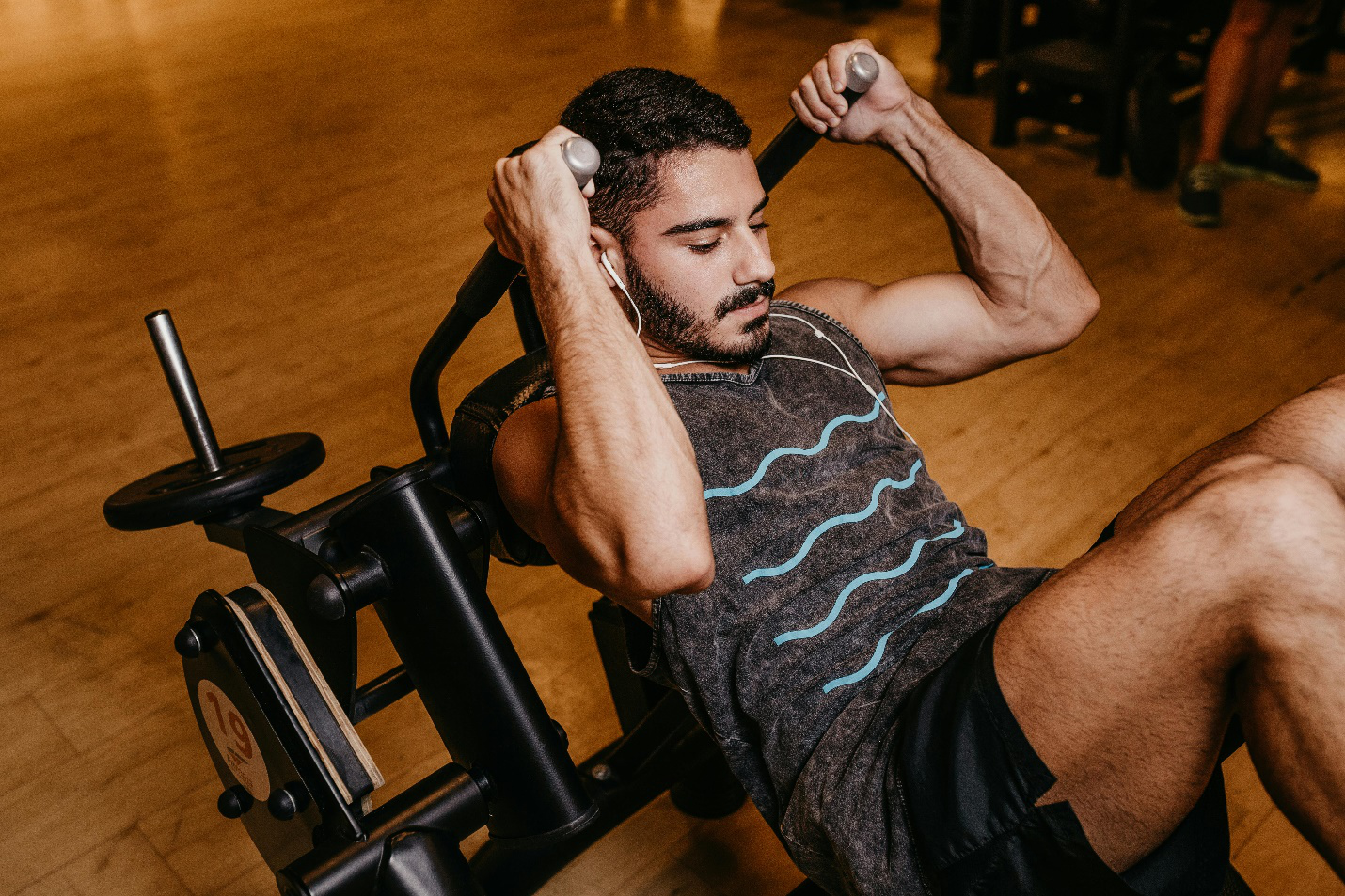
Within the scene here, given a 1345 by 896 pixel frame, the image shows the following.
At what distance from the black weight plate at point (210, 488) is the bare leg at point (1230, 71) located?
3107 mm

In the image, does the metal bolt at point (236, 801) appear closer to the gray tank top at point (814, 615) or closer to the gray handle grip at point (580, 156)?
the gray tank top at point (814, 615)

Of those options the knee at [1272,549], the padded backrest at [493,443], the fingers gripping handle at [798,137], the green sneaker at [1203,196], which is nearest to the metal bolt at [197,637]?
the padded backrest at [493,443]

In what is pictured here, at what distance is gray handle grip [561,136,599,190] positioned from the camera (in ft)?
3.45

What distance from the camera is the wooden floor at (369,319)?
5.69ft

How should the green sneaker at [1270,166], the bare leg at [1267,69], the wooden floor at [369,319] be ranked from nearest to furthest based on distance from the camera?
the wooden floor at [369,319]
the bare leg at [1267,69]
the green sneaker at [1270,166]

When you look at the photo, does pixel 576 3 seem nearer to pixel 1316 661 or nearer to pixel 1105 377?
pixel 1105 377

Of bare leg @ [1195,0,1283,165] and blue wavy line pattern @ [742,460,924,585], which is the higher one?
blue wavy line pattern @ [742,460,924,585]

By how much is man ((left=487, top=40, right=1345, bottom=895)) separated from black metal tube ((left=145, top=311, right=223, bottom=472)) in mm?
321

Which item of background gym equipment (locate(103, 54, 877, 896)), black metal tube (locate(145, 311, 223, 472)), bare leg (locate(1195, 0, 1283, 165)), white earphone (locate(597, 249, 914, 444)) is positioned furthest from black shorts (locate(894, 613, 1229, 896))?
bare leg (locate(1195, 0, 1283, 165))

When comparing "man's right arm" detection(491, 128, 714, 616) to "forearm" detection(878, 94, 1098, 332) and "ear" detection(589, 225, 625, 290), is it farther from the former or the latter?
"forearm" detection(878, 94, 1098, 332)

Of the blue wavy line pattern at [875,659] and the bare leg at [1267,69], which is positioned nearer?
the blue wavy line pattern at [875,659]

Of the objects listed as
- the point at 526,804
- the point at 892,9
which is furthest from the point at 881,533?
the point at 892,9

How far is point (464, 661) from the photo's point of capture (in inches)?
42.6

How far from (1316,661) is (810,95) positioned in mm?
832
